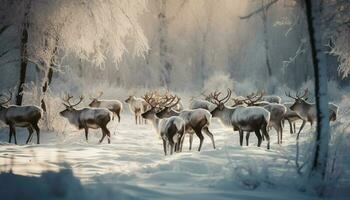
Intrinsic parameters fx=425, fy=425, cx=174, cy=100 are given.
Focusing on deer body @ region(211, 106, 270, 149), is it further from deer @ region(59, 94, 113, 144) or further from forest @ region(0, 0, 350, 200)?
deer @ region(59, 94, 113, 144)

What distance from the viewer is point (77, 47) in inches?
511

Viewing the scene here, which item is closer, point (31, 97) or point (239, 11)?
point (31, 97)

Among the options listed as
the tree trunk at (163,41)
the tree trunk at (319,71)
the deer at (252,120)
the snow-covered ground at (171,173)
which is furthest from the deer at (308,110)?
the tree trunk at (163,41)

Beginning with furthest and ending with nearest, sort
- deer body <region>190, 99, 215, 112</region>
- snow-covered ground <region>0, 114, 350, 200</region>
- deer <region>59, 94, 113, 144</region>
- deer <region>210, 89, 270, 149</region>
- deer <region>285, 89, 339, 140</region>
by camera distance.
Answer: deer body <region>190, 99, 215, 112</region>
deer <region>285, 89, 339, 140</region>
deer <region>59, 94, 113, 144</region>
deer <region>210, 89, 270, 149</region>
snow-covered ground <region>0, 114, 350, 200</region>

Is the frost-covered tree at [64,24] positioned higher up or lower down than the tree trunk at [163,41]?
lower down

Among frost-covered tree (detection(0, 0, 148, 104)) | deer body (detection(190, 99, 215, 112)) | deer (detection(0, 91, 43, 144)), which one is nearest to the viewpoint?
frost-covered tree (detection(0, 0, 148, 104))

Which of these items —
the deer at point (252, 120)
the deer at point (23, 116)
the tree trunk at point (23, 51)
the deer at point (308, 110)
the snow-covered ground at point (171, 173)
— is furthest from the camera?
the deer at point (308, 110)

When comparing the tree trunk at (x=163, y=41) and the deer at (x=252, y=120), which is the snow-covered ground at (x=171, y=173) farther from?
the tree trunk at (x=163, y=41)

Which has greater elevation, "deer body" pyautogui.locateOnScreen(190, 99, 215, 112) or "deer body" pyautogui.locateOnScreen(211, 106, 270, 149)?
"deer body" pyautogui.locateOnScreen(190, 99, 215, 112)

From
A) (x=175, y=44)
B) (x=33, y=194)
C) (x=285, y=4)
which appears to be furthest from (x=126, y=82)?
(x=33, y=194)

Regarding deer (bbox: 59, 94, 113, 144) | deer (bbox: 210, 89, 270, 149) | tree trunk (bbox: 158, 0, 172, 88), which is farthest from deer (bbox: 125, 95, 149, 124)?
deer (bbox: 210, 89, 270, 149)

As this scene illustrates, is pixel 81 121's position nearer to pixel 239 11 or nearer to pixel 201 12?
pixel 201 12

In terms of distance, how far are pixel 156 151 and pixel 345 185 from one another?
20.0 feet

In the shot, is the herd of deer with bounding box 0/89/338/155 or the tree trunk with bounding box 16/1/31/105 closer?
the herd of deer with bounding box 0/89/338/155
